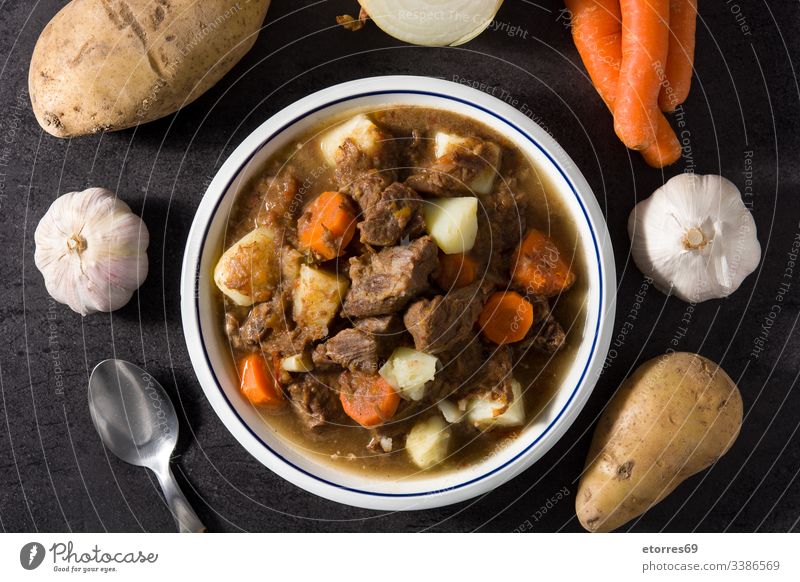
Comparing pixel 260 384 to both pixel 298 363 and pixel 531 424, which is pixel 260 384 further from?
pixel 531 424

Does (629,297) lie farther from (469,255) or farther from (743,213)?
(469,255)

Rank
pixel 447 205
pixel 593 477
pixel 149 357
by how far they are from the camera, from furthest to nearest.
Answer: pixel 149 357 → pixel 593 477 → pixel 447 205

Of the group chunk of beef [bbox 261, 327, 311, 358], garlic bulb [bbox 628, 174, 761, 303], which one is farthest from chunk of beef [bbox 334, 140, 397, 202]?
garlic bulb [bbox 628, 174, 761, 303]

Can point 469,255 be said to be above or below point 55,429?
above

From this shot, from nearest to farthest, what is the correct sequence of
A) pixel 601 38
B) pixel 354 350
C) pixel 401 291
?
pixel 401 291, pixel 354 350, pixel 601 38

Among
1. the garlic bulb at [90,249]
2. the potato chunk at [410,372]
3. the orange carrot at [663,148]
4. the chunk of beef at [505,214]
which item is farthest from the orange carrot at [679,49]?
the garlic bulb at [90,249]

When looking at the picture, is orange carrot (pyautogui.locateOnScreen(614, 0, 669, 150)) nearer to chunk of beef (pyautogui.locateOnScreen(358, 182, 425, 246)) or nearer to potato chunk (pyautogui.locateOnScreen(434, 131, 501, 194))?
potato chunk (pyautogui.locateOnScreen(434, 131, 501, 194))

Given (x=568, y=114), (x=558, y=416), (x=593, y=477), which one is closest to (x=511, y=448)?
(x=558, y=416)

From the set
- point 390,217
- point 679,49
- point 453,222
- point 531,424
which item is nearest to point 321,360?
point 390,217
